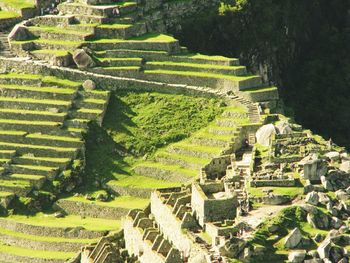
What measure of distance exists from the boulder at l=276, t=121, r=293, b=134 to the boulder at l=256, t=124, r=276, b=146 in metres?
0.33

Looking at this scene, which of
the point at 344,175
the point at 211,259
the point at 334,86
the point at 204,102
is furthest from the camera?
the point at 334,86

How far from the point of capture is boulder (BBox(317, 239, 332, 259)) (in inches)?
4058

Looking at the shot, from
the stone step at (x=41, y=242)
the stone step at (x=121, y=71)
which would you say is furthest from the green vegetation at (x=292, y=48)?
the stone step at (x=41, y=242)

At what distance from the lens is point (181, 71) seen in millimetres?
139125

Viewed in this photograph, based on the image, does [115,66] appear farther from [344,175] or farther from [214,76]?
[344,175]

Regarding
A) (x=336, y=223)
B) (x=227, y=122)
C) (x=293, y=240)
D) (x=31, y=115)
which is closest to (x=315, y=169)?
(x=336, y=223)

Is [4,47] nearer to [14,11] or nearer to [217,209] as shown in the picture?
[14,11]

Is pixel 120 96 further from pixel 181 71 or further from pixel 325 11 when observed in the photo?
pixel 325 11

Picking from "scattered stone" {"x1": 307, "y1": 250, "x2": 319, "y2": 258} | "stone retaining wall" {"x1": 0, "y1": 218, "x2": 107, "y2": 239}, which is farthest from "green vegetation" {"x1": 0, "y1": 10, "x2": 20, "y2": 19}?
"scattered stone" {"x1": 307, "y1": 250, "x2": 319, "y2": 258}

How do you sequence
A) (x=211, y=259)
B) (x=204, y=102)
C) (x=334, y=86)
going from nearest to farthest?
(x=211, y=259), (x=204, y=102), (x=334, y=86)

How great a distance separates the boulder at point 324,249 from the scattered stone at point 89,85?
37.5 metres

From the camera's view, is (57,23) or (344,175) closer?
(344,175)

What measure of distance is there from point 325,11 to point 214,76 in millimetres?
38183

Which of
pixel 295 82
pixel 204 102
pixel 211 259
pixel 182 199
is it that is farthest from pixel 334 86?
pixel 211 259
